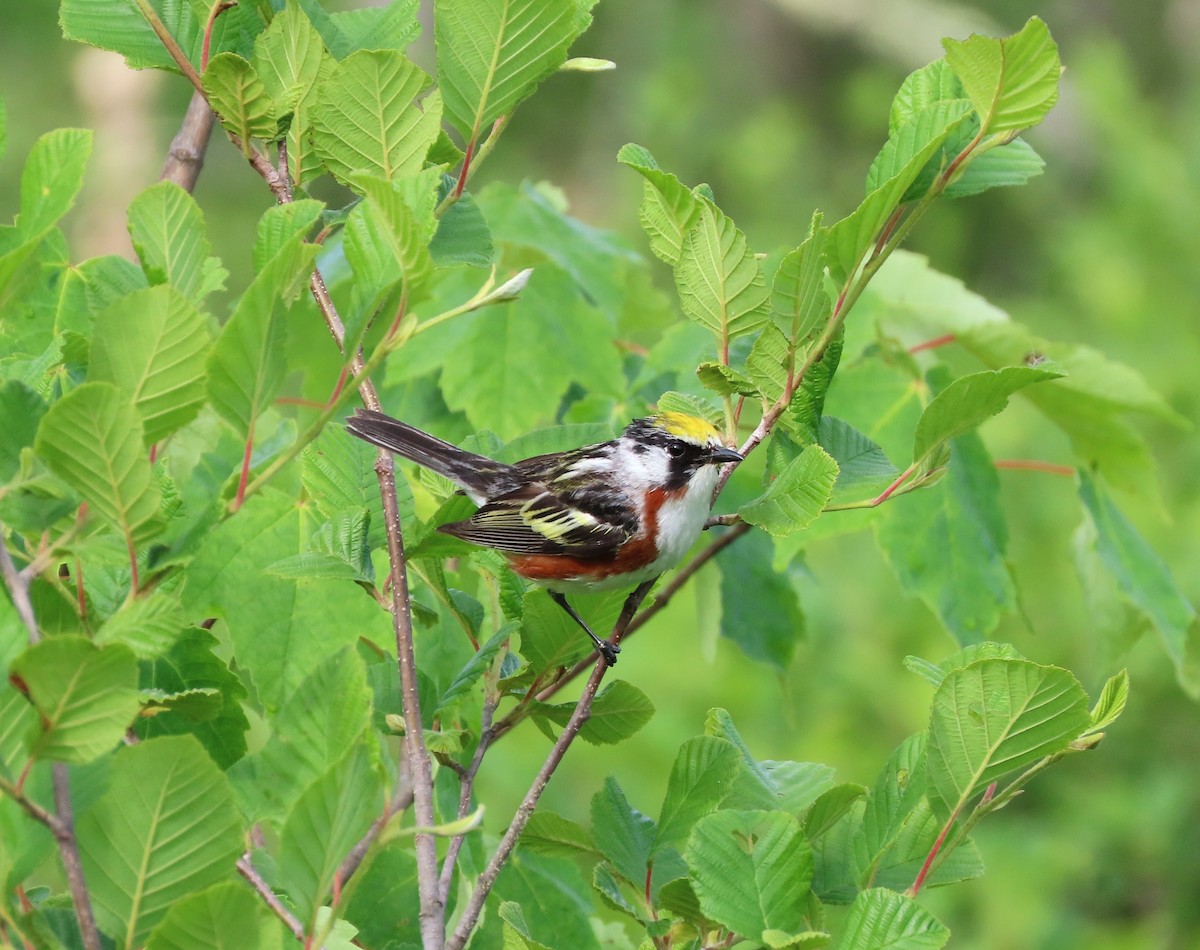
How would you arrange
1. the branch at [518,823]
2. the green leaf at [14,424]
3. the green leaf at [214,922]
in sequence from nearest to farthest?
the green leaf at [214,922] < the green leaf at [14,424] < the branch at [518,823]

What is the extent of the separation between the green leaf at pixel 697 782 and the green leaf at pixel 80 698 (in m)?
0.60

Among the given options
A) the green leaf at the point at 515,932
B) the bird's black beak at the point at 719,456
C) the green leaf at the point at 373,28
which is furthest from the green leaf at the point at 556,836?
the green leaf at the point at 373,28

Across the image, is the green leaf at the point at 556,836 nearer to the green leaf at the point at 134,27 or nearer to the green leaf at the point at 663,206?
the green leaf at the point at 663,206

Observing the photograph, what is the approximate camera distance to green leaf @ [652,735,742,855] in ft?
4.51

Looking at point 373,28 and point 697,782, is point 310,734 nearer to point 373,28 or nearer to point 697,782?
point 697,782

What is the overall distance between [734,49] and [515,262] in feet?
47.3

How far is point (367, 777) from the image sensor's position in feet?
3.32

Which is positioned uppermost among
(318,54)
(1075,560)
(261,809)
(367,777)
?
(318,54)

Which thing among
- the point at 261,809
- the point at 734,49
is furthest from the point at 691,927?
the point at 734,49

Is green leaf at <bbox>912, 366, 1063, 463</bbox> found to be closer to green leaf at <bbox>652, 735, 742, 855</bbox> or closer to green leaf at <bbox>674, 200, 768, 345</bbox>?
green leaf at <bbox>674, 200, 768, 345</bbox>

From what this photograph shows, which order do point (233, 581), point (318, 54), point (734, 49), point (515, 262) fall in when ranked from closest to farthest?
point (318, 54)
point (233, 581)
point (515, 262)
point (734, 49)

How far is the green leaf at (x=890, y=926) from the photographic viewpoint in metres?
1.15

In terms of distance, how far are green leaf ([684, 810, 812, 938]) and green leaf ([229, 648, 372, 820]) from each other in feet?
1.25

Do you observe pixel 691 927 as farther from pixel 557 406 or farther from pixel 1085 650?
pixel 1085 650
